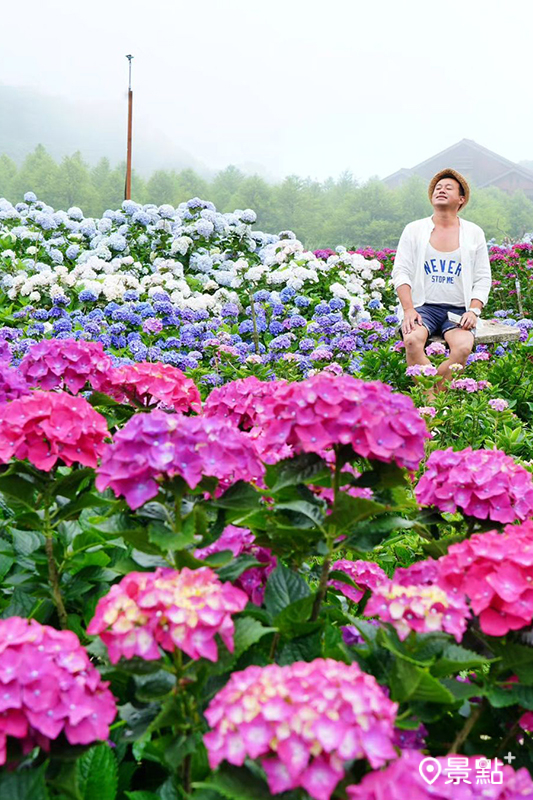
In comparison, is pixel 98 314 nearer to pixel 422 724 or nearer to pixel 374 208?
Result: pixel 422 724

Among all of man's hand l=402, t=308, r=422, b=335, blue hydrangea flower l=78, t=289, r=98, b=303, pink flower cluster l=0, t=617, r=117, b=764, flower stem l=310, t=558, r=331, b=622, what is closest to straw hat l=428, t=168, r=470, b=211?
man's hand l=402, t=308, r=422, b=335

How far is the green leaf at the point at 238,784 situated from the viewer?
0.89 meters

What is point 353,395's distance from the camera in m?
1.20

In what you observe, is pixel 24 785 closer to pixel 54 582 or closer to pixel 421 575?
pixel 54 582

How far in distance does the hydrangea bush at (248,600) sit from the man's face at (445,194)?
337cm

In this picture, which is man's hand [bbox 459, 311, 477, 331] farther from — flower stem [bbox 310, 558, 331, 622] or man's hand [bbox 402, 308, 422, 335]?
flower stem [bbox 310, 558, 331, 622]

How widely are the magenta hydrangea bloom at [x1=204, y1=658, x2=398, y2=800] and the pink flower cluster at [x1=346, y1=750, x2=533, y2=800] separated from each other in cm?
2

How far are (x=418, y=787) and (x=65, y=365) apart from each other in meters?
1.44

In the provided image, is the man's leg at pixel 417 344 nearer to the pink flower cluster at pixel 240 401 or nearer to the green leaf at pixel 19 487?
the pink flower cluster at pixel 240 401

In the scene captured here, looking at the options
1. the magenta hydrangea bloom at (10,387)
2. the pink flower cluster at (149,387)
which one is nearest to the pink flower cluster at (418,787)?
the pink flower cluster at (149,387)

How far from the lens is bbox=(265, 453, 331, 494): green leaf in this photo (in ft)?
4.06

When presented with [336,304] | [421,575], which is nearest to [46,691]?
[421,575]

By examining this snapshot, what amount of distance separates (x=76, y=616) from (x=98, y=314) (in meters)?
3.42

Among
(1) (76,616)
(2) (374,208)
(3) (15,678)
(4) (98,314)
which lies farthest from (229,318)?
(2) (374,208)
